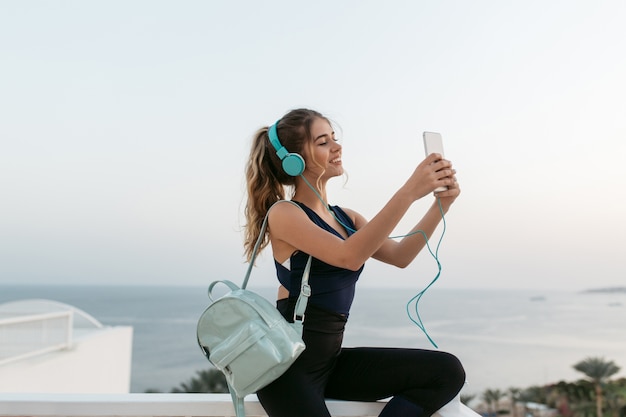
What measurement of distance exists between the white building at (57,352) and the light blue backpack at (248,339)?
525 cm

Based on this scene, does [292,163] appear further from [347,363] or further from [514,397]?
[514,397]

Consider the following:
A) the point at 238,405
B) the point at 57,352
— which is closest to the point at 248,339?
the point at 238,405

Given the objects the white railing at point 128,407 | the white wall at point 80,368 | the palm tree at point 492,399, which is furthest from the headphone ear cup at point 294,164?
the palm tree at point 492,399

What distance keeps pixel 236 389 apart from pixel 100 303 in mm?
59116

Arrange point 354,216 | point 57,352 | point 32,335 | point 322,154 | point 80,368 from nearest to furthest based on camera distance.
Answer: point 322,154 → point 354,216 → point 32,335 → point 57,352 → point 80,368

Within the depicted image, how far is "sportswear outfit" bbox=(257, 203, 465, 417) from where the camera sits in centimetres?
174

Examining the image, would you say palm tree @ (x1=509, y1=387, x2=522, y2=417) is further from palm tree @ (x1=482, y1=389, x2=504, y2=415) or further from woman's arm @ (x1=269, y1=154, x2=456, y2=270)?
woman's arm @ (x1=269, y1=154, x2=456, y2=270)

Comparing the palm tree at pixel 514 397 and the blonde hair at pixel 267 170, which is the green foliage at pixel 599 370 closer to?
the palm tree at pixel 514 397

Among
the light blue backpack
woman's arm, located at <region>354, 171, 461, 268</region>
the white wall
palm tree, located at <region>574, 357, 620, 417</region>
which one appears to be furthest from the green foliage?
the light blue backpack

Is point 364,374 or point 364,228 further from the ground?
point 364,228

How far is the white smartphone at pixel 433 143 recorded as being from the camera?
1.76 meters

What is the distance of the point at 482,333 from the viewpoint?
34844mm

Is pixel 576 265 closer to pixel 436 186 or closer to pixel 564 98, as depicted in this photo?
pixel 564 98

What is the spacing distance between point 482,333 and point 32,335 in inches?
1201
